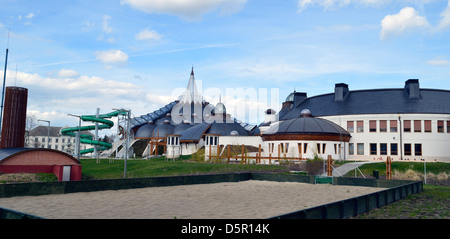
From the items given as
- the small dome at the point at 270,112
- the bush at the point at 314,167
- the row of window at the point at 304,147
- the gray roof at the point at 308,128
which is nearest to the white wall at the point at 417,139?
the gray roof at the point at 308,128

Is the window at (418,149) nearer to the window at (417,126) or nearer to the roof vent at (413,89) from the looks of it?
the window at (417,126)

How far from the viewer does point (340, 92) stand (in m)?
66.1

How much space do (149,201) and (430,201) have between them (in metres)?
15.4

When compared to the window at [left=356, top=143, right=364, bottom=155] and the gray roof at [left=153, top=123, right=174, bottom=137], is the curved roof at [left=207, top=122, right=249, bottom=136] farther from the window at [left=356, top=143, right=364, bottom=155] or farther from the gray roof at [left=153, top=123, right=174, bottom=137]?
the window at [left=356, top=143, right=364, bottom=155]

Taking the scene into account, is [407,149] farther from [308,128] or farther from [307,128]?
[307,128]

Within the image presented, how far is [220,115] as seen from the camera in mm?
90750

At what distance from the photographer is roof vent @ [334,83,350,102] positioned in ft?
217

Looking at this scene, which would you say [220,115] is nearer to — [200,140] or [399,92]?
[200,140]

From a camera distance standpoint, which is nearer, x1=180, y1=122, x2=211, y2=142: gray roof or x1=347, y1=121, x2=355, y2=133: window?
x1=347, y1=121, x2=355, y2=133: window

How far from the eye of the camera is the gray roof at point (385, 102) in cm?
5850

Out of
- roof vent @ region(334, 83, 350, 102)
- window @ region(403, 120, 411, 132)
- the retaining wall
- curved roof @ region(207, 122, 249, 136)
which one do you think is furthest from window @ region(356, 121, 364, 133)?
the retaining wall

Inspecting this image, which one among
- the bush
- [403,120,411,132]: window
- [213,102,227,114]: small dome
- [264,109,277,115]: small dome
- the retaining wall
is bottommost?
the retaining wall

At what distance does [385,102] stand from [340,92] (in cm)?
793
